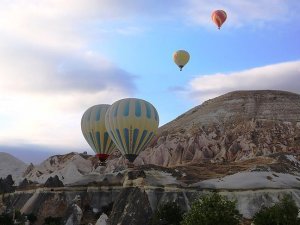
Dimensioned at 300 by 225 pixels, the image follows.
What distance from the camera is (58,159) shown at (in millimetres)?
136125

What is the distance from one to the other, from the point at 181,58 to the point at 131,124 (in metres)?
19.5

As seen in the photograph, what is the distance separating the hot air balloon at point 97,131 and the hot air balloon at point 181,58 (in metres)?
15.6

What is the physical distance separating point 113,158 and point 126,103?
187 ft

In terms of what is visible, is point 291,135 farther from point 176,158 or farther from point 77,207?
point 77,207

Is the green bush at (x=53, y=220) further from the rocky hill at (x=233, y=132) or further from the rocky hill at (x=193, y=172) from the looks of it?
the rocky hill at (x=233, y=132)

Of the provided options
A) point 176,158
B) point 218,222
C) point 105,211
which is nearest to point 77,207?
point 105,211

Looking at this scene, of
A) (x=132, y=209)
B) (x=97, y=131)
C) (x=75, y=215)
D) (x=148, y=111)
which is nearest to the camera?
(x=132, y=209)

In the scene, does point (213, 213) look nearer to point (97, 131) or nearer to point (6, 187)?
point (97, 131)

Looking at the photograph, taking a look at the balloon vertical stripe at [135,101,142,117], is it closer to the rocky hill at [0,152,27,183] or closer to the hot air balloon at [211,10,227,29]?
the hot air balloon at [211,10,227,29]

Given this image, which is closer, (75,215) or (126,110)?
(75,215)

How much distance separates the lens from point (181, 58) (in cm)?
8788

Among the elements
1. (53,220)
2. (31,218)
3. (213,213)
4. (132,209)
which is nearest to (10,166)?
(31,218)

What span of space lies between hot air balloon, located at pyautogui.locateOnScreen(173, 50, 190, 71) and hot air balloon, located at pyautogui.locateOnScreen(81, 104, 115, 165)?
1556 centimetres

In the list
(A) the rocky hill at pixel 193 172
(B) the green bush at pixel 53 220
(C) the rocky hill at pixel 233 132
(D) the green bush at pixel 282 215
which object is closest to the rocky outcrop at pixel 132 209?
(A) the rocky hill at pixel 193 172
